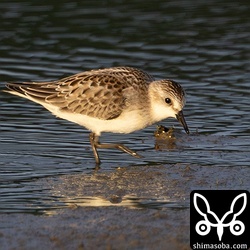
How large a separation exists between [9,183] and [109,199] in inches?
56.2

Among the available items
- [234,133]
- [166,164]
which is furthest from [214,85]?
[166,164]

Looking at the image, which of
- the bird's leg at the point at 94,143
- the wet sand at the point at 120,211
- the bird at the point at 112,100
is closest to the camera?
the wet sand at the point at 120,211

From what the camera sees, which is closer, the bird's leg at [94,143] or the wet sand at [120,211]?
the wet sand at [120,211]

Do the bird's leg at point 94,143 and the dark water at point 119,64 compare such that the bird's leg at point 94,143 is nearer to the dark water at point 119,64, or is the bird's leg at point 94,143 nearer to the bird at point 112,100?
the bird at point 112,100

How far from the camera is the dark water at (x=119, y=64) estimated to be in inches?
555

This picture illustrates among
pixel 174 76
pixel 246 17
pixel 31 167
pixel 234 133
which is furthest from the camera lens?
pixel 246 17

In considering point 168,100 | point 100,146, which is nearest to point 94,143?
point 100,146

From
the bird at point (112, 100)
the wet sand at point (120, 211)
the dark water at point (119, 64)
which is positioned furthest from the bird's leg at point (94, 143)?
the wet sand at point (120, 211)

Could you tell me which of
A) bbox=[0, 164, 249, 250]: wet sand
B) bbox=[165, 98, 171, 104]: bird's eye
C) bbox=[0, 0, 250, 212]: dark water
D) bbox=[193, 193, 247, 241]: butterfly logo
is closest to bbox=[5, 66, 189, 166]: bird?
bbox=[165, 98, 171, 104]: bird's eye

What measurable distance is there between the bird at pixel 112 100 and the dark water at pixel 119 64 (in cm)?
46

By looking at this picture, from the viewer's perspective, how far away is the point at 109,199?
483 inches

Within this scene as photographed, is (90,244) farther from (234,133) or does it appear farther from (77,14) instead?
(77,14)

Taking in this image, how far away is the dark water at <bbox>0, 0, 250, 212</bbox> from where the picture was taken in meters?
14.1

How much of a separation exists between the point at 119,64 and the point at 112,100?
183 inches
